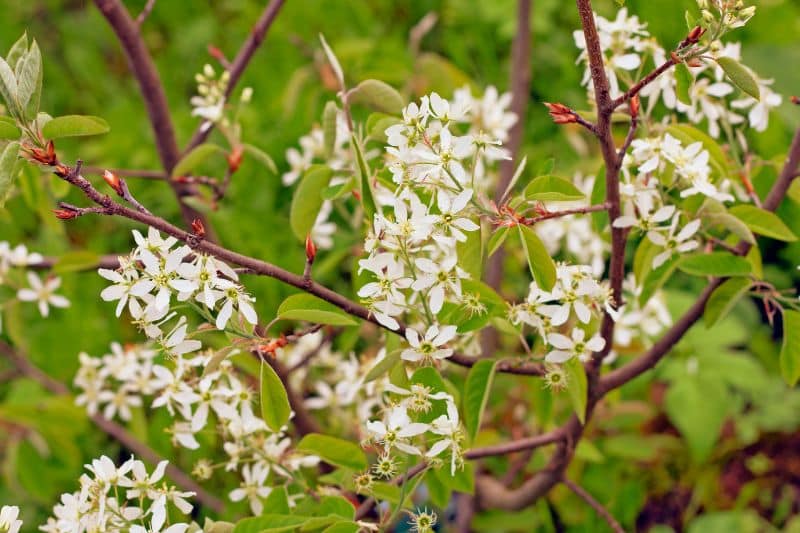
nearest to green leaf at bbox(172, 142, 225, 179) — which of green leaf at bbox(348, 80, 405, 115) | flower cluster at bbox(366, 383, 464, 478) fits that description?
green leaf at bbox(348, 80, 405, 115)

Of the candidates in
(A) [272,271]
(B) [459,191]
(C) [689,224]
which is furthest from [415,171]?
(C) [689,224]

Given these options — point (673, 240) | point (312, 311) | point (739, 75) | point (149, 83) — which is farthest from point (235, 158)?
point (739, 75)

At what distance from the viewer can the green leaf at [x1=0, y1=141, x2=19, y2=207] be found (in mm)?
Answer: 769

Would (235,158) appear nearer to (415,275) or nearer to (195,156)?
(195,156)

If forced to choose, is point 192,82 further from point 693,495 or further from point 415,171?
point 415,171

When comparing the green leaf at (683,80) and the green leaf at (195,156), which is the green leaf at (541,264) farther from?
the green leaf at (195,156)

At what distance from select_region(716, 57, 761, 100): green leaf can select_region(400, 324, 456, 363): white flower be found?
1.17 ft

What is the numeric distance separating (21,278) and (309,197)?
23.7 inches

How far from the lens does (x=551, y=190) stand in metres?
0.96

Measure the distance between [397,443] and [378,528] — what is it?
0.31 ft

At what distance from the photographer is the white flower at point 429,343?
90cm

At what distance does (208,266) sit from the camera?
825 mm

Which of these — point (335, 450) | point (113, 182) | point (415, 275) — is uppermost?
point (113, 182)

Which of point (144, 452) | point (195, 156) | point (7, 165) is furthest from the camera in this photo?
point (144, 452)
